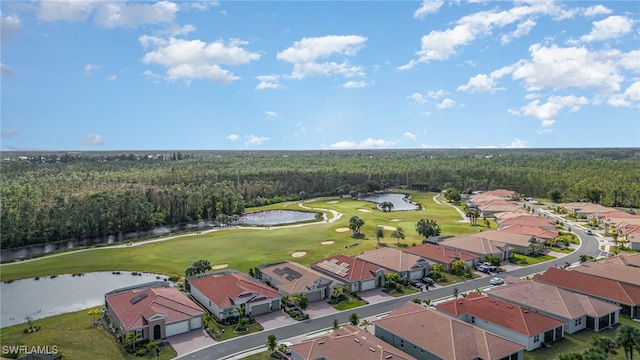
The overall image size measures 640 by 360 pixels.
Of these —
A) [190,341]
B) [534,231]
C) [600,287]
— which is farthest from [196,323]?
[534,231]

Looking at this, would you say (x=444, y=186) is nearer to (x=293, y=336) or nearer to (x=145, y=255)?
(x=145, y=255)

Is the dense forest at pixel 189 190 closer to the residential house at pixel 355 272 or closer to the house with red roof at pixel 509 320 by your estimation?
the residential house at pixel 355 272

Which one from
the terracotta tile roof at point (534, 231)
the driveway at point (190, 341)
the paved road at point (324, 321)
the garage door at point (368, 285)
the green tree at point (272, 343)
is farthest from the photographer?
the terracotta tile roof at point (534, 231)

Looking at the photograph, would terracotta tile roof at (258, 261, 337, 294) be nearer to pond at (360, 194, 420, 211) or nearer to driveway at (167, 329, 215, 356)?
driveway at (167, 329, 215, 356)

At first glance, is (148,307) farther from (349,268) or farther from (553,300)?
(553,300)

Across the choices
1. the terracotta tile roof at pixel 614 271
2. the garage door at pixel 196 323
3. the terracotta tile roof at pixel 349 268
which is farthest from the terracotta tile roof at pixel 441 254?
the garage door at pixel 196 323

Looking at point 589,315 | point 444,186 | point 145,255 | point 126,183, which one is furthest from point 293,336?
→ point 444,186

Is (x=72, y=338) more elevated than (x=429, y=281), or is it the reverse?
(x=429, y=281)
